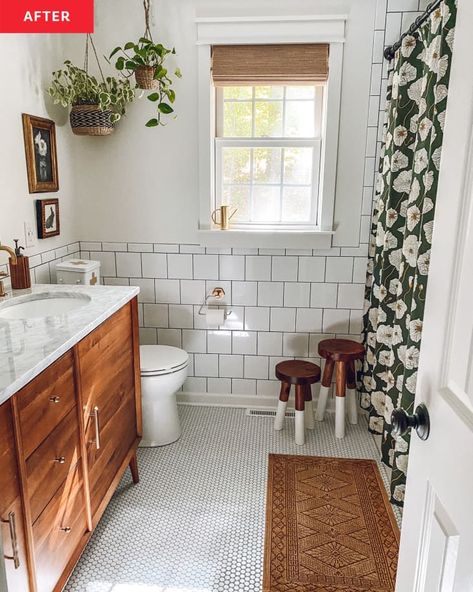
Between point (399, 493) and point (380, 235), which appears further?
point (380, 235)

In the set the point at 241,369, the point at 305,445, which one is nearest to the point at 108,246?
the point at 241,369

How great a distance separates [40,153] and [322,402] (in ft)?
6.75

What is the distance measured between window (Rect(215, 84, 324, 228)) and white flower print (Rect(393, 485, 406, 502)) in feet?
5.04

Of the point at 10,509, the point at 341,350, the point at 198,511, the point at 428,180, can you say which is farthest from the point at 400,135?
the point at 10,509

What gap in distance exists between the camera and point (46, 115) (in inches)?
95.1

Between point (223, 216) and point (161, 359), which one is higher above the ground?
point (223, 216)

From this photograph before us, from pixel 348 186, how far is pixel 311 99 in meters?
0.54

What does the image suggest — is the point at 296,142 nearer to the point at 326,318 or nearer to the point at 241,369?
the point at 326,318

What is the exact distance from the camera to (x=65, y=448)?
4.81 ft

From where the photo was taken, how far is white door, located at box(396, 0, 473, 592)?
76 cm

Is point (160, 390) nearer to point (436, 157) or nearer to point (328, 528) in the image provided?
point (328, 528)

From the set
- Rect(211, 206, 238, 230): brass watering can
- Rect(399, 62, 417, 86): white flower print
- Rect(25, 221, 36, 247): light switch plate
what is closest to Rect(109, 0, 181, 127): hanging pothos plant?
Rect(211, 206, 238, 230): brass watering can

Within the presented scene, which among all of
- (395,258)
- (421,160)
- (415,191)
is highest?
(421,160)

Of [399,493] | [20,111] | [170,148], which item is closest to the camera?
[399,493]
